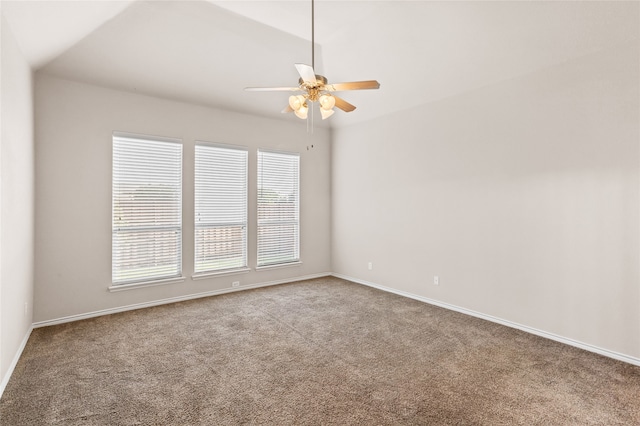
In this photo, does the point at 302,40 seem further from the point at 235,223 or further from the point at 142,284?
the point at 142,284

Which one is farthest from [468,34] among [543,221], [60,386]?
[60,386]

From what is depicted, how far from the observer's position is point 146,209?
4.56m

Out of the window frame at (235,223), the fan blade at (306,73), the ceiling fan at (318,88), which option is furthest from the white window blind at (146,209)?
the fan blade at (306,73)

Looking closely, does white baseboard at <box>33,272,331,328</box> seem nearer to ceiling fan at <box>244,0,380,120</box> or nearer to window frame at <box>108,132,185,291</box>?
window frame at <box>108,132,185,291</box>

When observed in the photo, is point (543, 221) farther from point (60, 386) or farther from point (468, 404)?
point (60, 386)

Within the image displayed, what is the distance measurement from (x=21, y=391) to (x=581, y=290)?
197 inches

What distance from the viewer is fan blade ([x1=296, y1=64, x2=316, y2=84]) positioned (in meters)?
2.41

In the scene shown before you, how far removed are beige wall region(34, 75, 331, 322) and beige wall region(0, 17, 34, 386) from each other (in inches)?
9.3

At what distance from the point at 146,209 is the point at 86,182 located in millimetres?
758

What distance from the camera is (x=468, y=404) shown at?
2.35 meters

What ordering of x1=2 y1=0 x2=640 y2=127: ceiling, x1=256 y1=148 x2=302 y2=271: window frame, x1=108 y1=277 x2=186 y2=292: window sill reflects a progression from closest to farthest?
x1=2 y1=0 x2=640 y2=127: ceiling, x1=108 y1=277 x2=186 y2=292: window sill, x1=256 y1=148 x2=302 y2=271: window frame

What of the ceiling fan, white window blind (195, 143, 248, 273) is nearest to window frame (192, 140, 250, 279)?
white window blind (195, 143, 248, 273)

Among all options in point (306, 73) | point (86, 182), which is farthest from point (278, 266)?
point (306, 73)

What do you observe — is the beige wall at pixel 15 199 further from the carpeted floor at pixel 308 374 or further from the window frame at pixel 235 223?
the window frame at pixel 235 223
